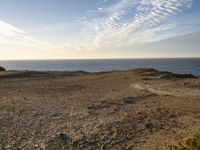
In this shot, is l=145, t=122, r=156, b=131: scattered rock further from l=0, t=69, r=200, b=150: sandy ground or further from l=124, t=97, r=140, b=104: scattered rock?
l=124, t=97, r=140, b=104: scattered rock

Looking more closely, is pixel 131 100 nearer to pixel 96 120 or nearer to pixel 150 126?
pixel 96 120

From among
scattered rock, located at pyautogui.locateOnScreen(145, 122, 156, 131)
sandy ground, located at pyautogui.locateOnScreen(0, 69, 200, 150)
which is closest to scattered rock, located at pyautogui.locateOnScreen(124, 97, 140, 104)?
sandy ground, located at pyautogui.locateOnScreen(0, 69, 200, 150)

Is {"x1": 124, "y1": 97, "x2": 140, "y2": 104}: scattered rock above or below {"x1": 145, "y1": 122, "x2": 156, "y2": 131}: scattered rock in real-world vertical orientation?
above

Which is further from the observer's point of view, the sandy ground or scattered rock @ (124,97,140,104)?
scattered rock @ (124,97,140,104)

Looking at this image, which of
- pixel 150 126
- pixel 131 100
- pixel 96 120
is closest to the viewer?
pixel 150 126

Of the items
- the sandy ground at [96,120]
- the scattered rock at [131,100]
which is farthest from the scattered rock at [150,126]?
the scattered rock at [131,100]

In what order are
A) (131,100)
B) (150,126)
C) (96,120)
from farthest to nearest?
(131,100)
(96,120)
(150,126)

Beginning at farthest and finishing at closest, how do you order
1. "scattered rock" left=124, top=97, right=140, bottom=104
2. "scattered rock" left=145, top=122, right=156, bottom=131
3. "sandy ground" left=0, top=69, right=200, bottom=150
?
"scattered rock" left=124, top=97, right=140, bottom=104
"scattered rock" left=145, top=122, right=156, bottom=131
"sandy ground" left=0, top=69, right=200, bottom=150

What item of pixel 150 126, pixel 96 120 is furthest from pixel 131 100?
pixel 150 126

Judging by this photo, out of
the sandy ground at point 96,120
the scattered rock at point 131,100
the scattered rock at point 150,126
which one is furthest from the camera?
the scattered rock at point 131,100

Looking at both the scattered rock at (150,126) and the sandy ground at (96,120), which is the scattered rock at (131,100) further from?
the scattered rock at (150,126)

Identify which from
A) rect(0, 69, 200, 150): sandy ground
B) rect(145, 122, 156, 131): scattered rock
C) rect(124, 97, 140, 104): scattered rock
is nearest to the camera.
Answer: rect(0, 69, 200, 150): sandy ground

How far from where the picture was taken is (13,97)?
68.4ft

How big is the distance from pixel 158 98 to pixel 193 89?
537 centimetres
